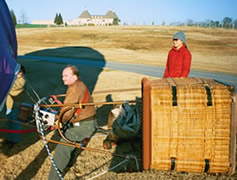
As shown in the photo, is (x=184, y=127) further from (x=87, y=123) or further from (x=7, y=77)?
(x=7, y=77)

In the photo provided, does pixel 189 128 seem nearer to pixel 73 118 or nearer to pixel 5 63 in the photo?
pixel 73 118

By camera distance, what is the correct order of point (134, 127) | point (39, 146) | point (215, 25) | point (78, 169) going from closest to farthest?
point (78, 169)
point (134, 127)
point (39, 146)
point (215, 25)

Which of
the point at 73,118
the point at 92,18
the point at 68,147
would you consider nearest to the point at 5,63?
the point at 73,118

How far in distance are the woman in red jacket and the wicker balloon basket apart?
1710 millimetres

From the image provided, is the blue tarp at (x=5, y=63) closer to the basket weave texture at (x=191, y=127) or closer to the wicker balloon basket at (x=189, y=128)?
the wicker balloon basket at (x=189, y=128)

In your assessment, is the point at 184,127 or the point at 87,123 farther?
the point at 87,123

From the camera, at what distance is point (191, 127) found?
300 centimetres

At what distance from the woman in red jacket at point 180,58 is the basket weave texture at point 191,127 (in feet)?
5.61

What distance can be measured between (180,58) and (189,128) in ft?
6.98

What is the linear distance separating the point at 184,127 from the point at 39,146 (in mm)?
3517

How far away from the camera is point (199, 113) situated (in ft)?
9.75

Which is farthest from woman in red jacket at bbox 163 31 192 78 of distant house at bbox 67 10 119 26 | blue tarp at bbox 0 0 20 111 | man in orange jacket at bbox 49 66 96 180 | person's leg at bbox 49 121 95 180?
distant house at bbox 67 10 119 26

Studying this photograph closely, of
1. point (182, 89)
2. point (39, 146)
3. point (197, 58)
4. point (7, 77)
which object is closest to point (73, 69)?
point (7, 77)

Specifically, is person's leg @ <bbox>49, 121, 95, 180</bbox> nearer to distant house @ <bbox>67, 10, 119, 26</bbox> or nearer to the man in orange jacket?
the man in orange jacket
